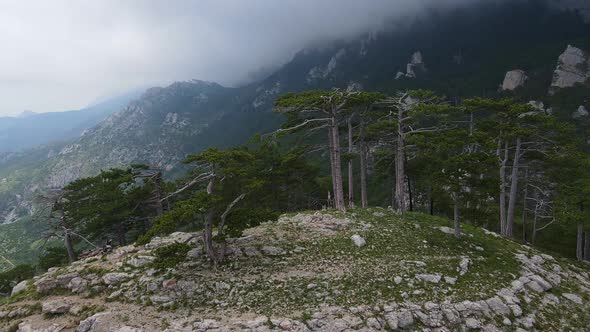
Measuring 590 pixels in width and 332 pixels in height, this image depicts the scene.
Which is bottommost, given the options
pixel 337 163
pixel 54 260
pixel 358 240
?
pixel 54 260

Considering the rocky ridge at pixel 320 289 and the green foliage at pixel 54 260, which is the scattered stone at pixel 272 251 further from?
the green foliage at pixel 54 260

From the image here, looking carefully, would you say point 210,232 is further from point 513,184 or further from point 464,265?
point 513,184

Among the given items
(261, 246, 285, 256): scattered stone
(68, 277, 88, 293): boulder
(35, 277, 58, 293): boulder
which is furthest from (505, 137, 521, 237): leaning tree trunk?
(35, 277, 58, 293): boulder

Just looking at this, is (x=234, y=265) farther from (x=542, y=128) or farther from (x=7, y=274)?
(x=7, y=274)

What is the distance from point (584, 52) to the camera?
161m

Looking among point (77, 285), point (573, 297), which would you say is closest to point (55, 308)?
point (77, 285)

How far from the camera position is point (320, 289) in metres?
15.9

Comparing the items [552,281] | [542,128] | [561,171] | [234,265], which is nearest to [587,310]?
[552,281]

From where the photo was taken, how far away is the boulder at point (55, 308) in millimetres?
16031

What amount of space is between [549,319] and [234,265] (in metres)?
15.7

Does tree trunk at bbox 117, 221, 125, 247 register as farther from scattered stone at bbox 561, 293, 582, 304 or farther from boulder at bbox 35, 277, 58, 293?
scattered stone at bbox 561, 293, 582, 304

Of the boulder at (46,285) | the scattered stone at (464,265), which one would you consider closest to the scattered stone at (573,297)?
the scattered stone at (464,265)

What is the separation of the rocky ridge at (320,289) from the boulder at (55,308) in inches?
1.7

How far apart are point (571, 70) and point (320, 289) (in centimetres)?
20145
